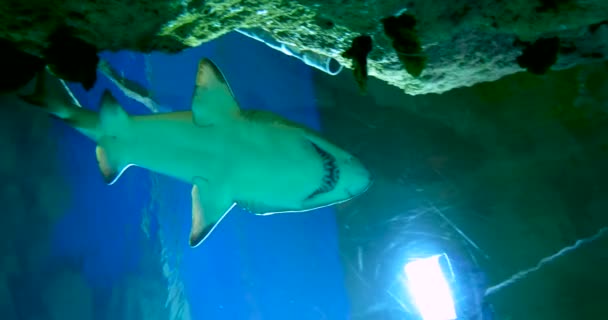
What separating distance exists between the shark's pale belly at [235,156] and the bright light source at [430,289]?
5.30 feet

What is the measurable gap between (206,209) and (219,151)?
0.21 metres

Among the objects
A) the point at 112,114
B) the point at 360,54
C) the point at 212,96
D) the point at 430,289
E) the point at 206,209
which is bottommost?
the point at 430,289

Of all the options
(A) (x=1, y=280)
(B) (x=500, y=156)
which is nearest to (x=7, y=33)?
(A) (x=1, y=280)

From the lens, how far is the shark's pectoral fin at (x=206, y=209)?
1562 millimetres

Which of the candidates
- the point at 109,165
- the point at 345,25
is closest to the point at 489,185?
the point at 345,25

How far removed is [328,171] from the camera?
141cm

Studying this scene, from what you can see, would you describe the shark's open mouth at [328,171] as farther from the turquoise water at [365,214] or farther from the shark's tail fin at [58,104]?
the turquoise water at [365,214]

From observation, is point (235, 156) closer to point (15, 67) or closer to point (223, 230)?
point (15, 67)

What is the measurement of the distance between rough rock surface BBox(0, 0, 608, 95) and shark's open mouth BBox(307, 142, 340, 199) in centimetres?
48

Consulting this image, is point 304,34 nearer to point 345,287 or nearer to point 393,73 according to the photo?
point 393,73

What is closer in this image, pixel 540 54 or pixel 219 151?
pixel 219 151

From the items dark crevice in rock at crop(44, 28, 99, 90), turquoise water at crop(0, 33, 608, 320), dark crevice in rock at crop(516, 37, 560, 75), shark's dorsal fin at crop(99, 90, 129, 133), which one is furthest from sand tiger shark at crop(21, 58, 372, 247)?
dark crevice in rock at crop(516, 37, 560, 75)

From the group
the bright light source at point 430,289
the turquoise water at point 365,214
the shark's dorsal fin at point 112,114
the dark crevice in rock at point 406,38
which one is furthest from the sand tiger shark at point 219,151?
the bright light source at point 430,289

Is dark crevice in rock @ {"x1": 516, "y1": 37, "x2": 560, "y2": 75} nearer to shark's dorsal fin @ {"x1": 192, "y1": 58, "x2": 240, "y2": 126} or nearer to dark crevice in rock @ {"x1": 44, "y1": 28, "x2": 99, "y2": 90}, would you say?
shark's dorsal fin @ {"x1": 192, "y1": 58, "x2": 240, "y2": 126}
